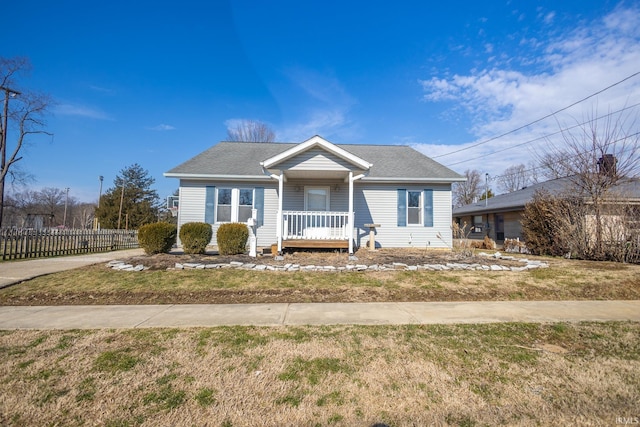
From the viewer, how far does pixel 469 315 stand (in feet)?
15.3

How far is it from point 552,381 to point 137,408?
3.63 m

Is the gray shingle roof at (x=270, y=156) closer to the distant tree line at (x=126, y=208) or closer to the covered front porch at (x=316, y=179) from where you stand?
the covered front porch at (x=316, y=179)

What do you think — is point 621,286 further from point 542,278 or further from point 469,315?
point 469,315

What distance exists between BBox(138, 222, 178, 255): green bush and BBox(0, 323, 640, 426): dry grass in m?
5.89

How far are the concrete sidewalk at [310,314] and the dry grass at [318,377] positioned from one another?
1.27 feet

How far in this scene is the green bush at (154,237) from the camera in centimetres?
947

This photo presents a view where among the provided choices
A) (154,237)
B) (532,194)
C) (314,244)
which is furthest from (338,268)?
(532,194)

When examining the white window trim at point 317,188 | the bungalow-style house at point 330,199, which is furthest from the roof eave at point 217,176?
the white window trim at point 317,188

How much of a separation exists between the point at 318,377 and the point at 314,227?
28.9 feet

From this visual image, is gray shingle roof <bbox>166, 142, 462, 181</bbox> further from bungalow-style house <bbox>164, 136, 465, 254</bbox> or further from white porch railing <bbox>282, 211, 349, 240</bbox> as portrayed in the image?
white porch railing <bbox>282, 211, 349, 240</bbox>

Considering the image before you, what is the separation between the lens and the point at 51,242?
11.5 metres

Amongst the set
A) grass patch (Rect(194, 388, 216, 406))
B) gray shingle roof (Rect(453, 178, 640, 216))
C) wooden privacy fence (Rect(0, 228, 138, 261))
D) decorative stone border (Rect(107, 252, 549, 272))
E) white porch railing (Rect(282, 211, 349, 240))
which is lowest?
grass patch (Rect(194, 388, 216, 406))

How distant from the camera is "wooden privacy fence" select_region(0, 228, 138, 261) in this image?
9867 millimetres

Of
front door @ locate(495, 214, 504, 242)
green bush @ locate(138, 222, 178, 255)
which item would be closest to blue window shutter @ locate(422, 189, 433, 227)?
green bush @ locate(138, 222, 178, 255)
